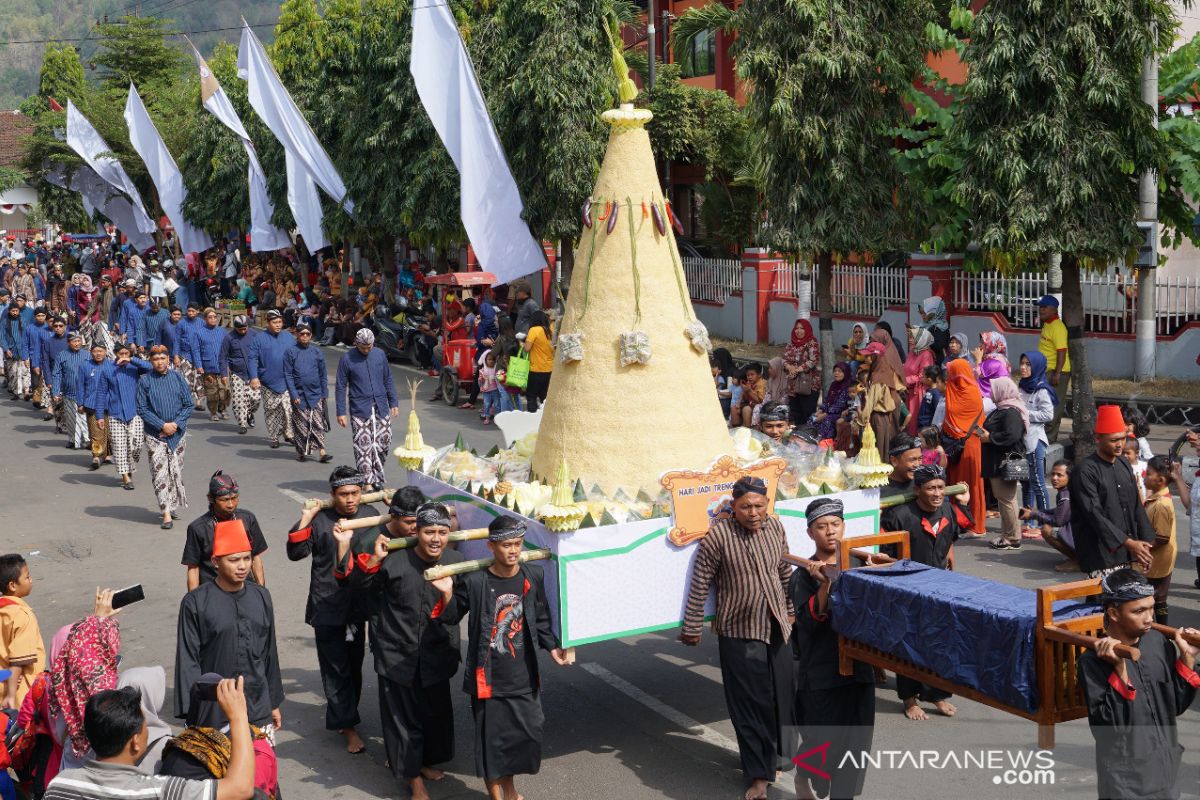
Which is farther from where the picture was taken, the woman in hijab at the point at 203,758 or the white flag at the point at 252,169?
the white flag at the point at 252,169

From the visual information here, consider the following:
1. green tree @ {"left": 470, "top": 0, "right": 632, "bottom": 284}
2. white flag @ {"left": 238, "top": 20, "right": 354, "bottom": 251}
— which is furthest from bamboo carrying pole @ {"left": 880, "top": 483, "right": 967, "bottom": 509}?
white flag @ {"left": 238, "top": 20, "right": 354, "bottom": 251}

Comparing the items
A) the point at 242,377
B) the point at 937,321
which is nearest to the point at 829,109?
the point at 937,321

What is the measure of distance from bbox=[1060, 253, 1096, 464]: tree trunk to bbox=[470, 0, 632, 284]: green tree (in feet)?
26.2

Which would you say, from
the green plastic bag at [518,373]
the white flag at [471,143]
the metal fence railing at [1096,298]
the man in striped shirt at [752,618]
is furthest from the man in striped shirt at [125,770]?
the metal fence railing at [1096,298]

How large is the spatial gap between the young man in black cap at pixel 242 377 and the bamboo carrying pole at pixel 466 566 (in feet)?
35.7

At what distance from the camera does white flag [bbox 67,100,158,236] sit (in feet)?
117

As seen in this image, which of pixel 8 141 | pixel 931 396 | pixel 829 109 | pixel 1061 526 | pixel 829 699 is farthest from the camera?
pixel 8 141

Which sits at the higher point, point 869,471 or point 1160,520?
point 869,471

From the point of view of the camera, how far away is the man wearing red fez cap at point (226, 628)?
669 cm

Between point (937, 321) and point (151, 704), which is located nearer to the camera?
point (151, 704)

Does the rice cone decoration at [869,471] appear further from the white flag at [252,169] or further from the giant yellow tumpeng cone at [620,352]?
the white flag at [252,169]

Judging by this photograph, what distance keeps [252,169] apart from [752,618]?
958 inches

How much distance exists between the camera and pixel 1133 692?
491 centimetres

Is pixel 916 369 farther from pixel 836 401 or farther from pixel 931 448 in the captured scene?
pixel 931 448
